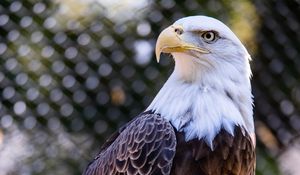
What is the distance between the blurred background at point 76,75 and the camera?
2875 millimetres

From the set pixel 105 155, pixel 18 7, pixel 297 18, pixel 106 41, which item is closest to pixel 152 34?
pixel 106 41

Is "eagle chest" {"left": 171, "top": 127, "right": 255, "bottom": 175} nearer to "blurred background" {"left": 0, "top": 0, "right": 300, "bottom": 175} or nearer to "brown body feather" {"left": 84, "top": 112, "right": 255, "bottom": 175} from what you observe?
"brown body feather" {"left": 84, "top": 112, "right": 255, "bottom": 175}

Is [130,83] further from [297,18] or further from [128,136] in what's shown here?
[128,136]

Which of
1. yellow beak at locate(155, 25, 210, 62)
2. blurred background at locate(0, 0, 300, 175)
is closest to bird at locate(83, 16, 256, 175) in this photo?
yellow beak at locate(155, 25, 210, 62)

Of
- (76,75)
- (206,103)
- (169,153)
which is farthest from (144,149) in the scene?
(76,75)

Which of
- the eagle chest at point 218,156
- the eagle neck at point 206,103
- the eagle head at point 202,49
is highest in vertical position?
the eagle head at point 202,49

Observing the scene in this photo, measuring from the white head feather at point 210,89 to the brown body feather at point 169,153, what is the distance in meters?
0.02

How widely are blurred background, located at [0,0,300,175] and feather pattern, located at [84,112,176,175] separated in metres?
0.75

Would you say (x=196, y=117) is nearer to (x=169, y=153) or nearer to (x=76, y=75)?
(x=169, y=153)

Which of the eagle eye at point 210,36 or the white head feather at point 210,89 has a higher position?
the eagle eye at point 210,36

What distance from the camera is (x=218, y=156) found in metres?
2.10

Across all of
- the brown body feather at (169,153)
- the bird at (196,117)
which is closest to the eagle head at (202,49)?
the bird at (196,117)

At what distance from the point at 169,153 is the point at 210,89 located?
170mm

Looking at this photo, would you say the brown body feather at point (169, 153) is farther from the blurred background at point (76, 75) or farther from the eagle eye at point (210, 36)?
the blurred background at point (76, 75)
